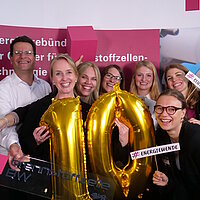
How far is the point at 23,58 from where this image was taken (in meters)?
2.09

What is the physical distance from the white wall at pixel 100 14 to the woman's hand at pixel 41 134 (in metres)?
0.92

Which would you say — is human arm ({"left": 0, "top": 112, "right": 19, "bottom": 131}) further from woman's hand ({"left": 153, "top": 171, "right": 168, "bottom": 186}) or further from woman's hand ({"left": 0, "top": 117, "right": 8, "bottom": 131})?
woman's hand ({"left": 153, "top": 171, "right": 168, "bottom": 186})

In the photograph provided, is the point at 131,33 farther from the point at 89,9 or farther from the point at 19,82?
the point at 19,82

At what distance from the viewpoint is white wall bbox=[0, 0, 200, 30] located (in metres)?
2.28

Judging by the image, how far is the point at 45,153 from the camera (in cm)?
181

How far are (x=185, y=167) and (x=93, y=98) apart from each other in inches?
29.9

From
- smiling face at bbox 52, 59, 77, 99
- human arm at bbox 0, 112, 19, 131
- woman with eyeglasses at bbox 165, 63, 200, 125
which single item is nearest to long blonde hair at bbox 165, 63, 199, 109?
woman with eyeglasses at bbox 165, 63, 200, 125

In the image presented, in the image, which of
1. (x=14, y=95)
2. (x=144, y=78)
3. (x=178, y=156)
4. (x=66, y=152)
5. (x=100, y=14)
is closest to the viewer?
(x=66, y=152)

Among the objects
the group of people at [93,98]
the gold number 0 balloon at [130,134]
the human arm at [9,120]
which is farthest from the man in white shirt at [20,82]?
the gold number 0 balloon at [130,134]

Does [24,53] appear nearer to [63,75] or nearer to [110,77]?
[63,75]

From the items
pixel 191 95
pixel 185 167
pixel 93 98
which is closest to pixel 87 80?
pixel 93 98

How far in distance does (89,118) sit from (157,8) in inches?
45.0

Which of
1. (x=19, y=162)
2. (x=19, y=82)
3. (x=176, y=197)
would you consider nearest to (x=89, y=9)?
(x=19, y=82)

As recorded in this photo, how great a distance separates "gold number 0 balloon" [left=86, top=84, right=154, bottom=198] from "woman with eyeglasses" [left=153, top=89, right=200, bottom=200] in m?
0.08
